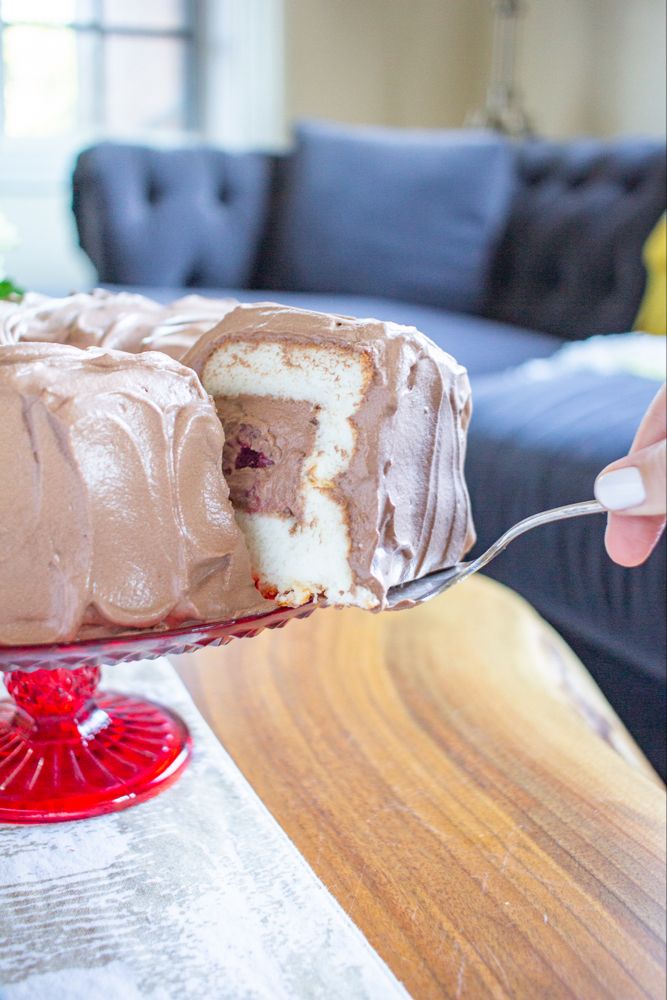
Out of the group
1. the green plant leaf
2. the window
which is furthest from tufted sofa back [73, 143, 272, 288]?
the green plant leaf

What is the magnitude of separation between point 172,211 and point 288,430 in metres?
2.12

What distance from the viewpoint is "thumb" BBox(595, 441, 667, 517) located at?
25.0 inches

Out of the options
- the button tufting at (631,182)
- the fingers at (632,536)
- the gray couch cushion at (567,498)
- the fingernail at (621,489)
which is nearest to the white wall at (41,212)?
the button tufting at (631,182)

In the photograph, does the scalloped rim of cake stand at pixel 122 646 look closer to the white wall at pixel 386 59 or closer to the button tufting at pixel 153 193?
the button tufting at pixel 153 193

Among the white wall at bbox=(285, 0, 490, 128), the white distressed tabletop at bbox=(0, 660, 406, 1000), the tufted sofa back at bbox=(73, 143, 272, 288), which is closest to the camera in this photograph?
the white distressed tabletop at bbox=(0, 660, 406, 1000)

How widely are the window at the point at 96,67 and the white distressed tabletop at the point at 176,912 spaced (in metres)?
3.49

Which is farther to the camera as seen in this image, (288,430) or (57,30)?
(57,30)

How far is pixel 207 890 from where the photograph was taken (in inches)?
26.2

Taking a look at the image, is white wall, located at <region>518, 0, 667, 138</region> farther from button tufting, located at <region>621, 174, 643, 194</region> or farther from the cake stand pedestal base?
the cake stand pedestal base

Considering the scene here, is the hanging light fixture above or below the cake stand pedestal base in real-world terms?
above

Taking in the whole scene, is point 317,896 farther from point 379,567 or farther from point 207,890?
point 379,567

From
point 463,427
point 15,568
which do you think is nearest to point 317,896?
point 15,568

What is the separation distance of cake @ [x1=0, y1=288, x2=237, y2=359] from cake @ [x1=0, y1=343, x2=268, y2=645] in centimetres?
19

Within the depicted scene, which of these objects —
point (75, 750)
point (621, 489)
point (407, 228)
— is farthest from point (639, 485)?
point (407, 228)
